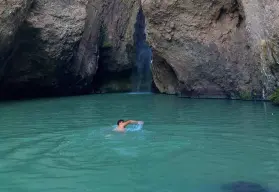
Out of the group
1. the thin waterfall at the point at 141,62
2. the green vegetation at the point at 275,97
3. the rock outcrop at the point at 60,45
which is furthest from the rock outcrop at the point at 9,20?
the green vegetation at the point at 275,97

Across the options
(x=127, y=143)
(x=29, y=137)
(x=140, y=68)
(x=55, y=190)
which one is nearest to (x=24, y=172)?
→ (x=55, y=190)

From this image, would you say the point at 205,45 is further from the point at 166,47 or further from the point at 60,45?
the point at 60,45

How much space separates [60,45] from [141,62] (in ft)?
26.2

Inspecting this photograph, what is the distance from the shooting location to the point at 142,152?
30.9 feet

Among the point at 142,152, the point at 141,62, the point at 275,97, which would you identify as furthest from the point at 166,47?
the point at 142,152

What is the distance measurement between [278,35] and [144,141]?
8.13 m

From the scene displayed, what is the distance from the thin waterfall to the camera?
30914mm

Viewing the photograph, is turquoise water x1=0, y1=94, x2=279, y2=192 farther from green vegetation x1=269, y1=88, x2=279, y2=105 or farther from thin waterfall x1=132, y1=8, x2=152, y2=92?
thin waterfall x1=132, y1=8, x2=152, y2=92

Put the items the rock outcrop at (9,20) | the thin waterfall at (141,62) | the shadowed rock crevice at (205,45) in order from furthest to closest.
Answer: the thin waterfall at (141,62) → the shadowed rock crevice at (205,45) → the rock outcrop at (9,20)

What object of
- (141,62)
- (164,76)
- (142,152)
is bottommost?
(142,152)

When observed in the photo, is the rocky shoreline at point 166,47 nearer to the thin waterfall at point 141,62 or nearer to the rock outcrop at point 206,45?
the rock outcrop at point 206,45

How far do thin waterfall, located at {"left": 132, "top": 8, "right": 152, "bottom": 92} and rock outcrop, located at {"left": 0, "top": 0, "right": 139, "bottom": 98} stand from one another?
2.70ft

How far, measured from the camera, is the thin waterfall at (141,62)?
30.9 m

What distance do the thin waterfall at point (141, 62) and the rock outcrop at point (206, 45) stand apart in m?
6.65
